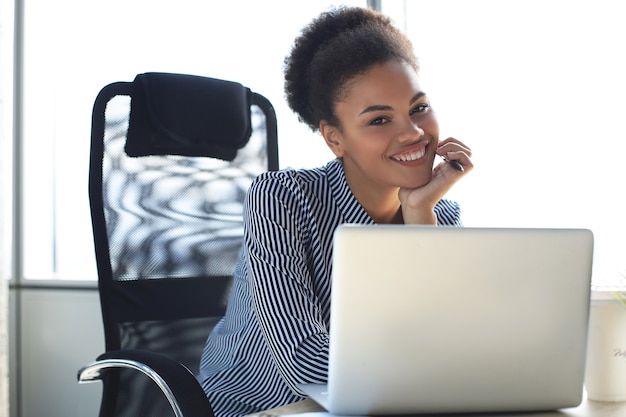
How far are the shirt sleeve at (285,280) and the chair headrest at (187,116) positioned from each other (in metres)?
0.35

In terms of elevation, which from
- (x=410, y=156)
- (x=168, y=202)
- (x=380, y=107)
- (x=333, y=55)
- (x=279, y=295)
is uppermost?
(x=333, y=55)

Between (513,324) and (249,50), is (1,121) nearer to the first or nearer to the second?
(249,50)

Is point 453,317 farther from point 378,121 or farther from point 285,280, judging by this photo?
point 378,121

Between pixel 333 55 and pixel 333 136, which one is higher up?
pixel 333 55

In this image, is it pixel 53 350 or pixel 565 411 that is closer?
pixel 565 411

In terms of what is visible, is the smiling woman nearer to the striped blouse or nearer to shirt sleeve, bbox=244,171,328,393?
the striped blouse

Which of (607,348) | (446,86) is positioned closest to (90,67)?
(446,86)

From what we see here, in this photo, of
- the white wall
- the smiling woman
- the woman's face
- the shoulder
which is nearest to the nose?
the woman's face

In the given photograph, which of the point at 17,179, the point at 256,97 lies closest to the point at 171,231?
the point at 256,97

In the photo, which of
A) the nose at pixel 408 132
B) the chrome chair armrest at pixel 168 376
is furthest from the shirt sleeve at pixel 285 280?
the nose at pixel 408 132

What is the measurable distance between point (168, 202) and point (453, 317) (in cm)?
107

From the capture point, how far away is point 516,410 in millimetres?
862

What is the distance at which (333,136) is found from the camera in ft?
5.51

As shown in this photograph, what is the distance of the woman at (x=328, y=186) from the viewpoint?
142 cm
